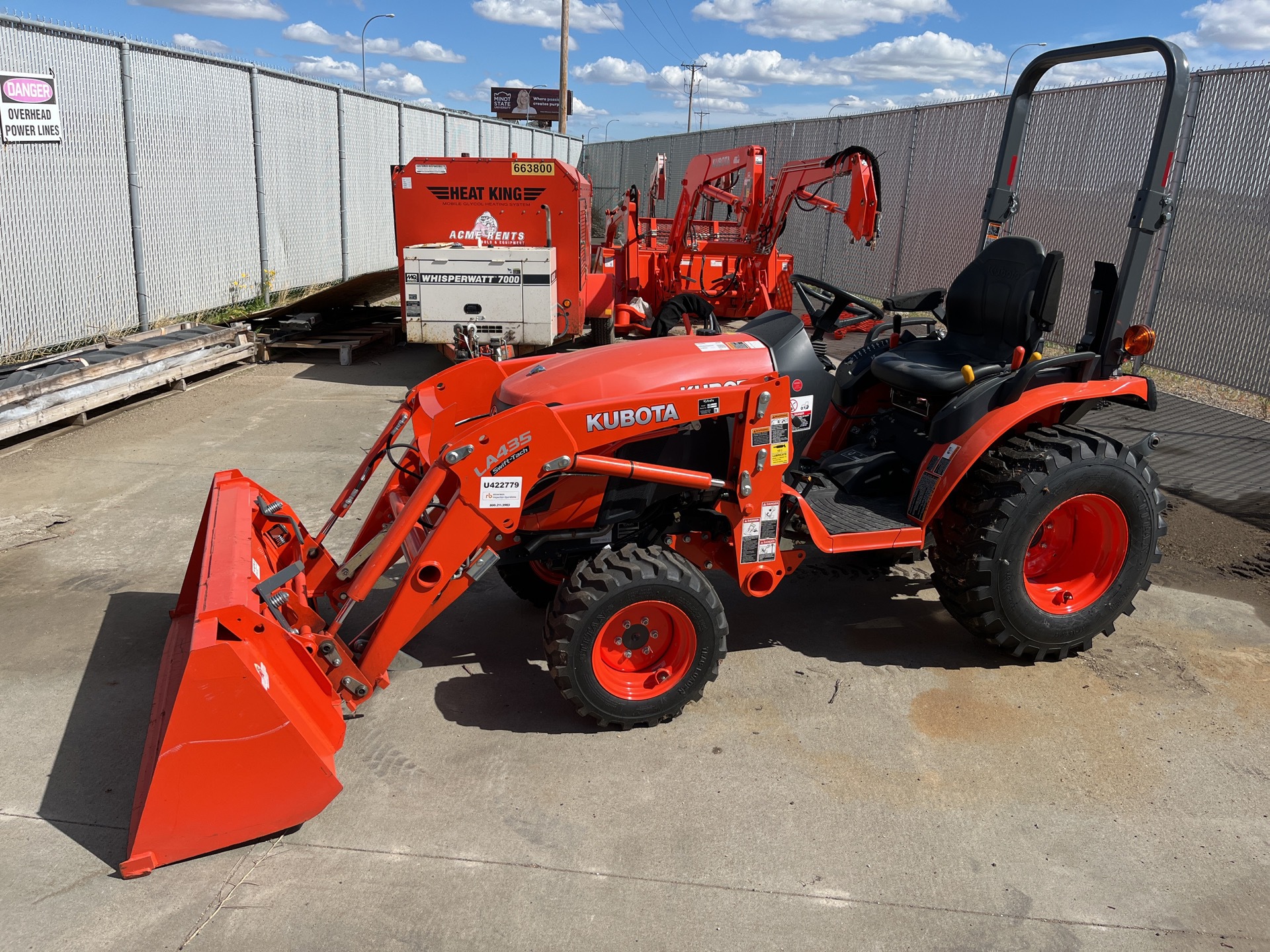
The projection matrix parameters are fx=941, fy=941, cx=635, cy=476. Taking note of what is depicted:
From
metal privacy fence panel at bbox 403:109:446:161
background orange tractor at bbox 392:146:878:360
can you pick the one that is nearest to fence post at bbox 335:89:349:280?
metal privacy fence panel at bbox 403:109:446:161

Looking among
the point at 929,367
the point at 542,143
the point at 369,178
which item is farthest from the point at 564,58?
the point at 929,367

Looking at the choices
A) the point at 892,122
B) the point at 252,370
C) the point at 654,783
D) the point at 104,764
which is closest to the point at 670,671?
the point at 654,783

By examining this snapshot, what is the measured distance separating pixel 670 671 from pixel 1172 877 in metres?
1.70

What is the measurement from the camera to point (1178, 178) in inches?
371

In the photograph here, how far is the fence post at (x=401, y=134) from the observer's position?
17.2 metres

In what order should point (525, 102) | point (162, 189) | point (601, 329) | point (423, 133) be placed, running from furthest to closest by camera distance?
1. point (525, 102)
2. point (423, 133)
3. point (601, 329)
4. point (162, 189)

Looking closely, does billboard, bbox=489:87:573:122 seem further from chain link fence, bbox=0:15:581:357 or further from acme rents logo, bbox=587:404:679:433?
acme rents logo, bbox=587:404:679:433

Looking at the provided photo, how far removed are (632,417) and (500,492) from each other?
542 mm

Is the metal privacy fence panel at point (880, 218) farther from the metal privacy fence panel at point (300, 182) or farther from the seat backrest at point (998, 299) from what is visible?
the seat backrest at point (998, 299)

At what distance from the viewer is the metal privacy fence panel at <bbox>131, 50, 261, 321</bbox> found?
1019 cm

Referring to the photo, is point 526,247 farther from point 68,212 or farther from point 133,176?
point 68,212

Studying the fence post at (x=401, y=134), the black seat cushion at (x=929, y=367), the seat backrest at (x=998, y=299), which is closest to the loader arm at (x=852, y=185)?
the seat backrest at (x=998, y=299)

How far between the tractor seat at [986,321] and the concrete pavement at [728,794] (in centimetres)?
115

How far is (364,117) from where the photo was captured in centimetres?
1577
